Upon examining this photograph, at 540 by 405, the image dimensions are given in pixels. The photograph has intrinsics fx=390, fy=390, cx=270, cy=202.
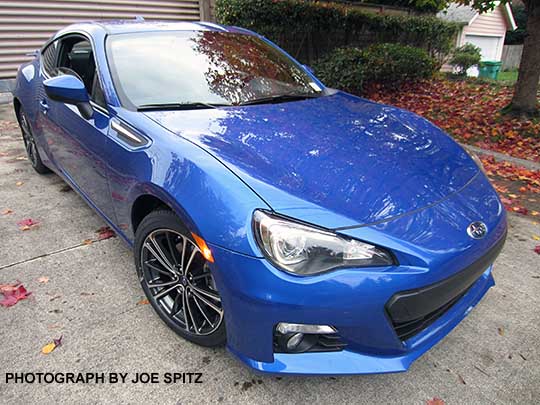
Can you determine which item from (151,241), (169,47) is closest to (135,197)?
(151,241)

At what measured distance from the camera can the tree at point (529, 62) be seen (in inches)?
214

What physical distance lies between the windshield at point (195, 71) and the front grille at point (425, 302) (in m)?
1.56

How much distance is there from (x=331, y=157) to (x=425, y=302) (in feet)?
2.56

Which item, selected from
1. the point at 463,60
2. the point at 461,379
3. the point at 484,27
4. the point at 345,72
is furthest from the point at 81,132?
the point at 484,27

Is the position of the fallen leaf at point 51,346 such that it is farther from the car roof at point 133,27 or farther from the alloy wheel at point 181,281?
the car roof at point 133,27

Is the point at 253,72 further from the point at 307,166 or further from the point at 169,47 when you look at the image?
the point at 307,166

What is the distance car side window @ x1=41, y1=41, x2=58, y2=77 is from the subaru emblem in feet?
11.0

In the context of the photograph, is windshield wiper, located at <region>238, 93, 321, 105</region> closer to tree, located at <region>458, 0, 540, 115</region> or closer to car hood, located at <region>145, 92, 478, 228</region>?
car hood, located at <region>145, 92, 478, 228</region>

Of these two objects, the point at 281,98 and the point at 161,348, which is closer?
the point at 161,348

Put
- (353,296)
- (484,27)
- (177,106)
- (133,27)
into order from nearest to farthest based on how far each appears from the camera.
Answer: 1. (353,296)
2. (177,106)
3. (133,27)
4. (484,27)

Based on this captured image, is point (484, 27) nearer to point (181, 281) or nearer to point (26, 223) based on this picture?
point (26, 223)

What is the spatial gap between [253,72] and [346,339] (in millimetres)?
2005

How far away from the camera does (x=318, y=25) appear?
8695 mm

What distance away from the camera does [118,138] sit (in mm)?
2191
